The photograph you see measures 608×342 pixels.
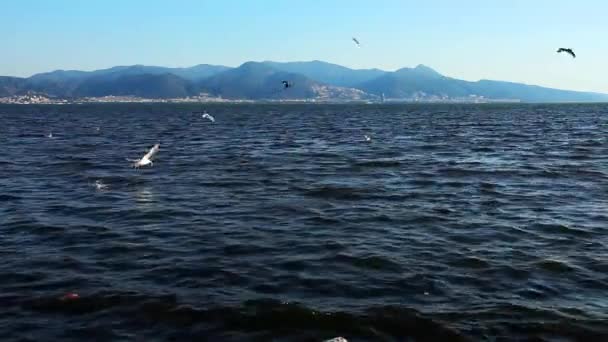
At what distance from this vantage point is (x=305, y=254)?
1493cm

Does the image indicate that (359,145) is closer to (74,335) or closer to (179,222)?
(179,222)

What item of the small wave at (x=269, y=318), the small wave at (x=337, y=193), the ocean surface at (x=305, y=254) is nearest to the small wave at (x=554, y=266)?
the ocean surface at (x=305, y=254)

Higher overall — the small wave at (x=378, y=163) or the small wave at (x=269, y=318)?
the small wave at (x=378, y=163)

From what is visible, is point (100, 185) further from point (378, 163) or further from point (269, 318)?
point (269, 318)

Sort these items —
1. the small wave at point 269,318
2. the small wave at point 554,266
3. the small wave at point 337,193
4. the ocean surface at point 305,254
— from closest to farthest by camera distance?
the small wave at point 269,318 < the ocean surface at point 305,254 < the small wave at point 554,266 < the small wave at point 337,193

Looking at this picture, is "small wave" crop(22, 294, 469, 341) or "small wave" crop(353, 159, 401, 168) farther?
"small wave" crop(353, 159, 401, 168)

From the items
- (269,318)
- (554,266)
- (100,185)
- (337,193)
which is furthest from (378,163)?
(269,318)

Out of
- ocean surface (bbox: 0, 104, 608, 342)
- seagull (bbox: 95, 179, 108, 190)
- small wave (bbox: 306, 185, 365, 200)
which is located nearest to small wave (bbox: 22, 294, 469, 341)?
ocean surface (bbox: 0, 104, 608, 342)

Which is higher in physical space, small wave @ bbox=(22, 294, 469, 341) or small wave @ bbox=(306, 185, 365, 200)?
small wave @ bbox=(306, 185, 365, 200)

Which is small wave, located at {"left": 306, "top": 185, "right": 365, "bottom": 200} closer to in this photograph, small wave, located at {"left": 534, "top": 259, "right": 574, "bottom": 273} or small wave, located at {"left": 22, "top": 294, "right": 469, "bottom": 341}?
small wave, located at {"left": 534, "top": 259, "right": 574, "bottom": 273}

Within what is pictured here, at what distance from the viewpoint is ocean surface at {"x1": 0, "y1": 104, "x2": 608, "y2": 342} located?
10469 mm

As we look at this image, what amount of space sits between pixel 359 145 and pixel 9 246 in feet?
110

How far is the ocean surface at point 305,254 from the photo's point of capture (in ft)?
34.3

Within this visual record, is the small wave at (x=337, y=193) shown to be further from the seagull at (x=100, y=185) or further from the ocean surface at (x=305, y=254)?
the seagull at (x=100, y=185)
